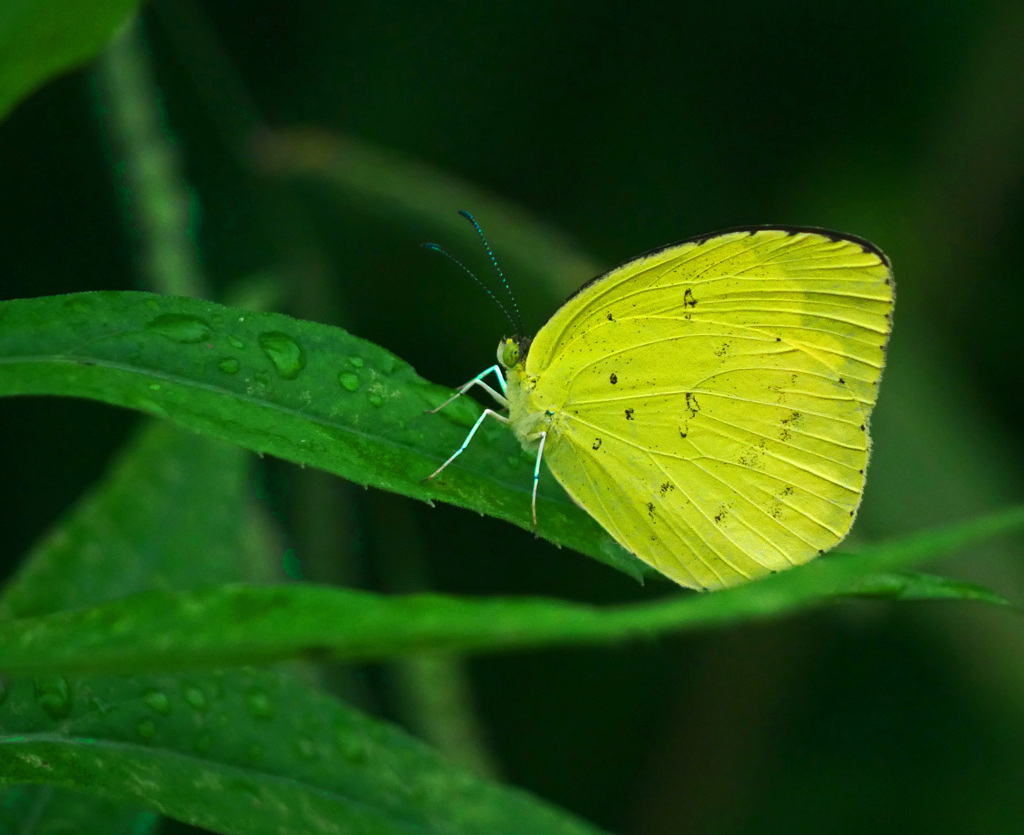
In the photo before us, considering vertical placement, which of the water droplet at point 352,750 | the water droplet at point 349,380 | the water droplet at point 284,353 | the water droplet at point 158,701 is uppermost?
the water droplet at point 349,380

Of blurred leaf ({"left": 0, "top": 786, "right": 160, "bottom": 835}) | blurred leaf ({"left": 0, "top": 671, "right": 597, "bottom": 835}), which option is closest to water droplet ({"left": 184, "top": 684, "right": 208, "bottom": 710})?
blurred leaf ({"left": 0, "top": 671, "right": 597, "bottom": 835})

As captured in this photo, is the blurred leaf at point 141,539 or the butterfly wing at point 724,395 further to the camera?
the butterfly wing at point 724,395

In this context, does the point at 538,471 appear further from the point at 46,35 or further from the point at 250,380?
the point at 46,35

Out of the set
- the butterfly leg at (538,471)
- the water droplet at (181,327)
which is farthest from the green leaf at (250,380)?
the butterfly leg at (538,471)

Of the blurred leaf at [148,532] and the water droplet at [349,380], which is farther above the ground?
the water droplet at [349,380]

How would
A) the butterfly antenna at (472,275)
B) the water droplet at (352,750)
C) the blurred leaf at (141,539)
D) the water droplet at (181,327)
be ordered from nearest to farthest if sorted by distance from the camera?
1. the water droplet at (181,327)
2. the water droplet at (352,750)
3. the blurred leaf at (141,539)
4. the butterfly antenna at (472,275)

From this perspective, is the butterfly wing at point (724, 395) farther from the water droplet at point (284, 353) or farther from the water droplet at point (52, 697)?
the water droplet at point (52, 697)

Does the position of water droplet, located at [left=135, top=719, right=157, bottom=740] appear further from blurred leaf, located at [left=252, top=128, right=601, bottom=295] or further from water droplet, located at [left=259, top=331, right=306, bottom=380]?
blurred leaf, located at [left=252, top=128, right=601, bottom=295]

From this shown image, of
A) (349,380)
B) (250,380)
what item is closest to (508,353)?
(349,380)
